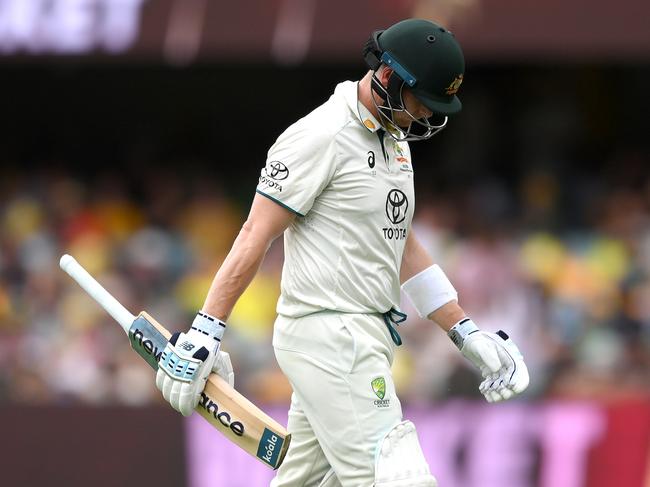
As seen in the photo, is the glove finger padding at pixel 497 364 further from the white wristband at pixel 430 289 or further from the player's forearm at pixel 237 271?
the player's forearm at pixel 237 271

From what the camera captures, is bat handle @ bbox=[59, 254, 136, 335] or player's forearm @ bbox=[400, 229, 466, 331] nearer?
bat handle @ bbox=[59, 254, 136, 335]

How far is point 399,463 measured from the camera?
4.02m

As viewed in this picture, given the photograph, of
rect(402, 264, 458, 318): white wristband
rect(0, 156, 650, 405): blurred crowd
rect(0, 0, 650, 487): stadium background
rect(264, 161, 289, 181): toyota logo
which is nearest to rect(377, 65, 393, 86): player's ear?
rect(264, 161, 289, 181): toyota logo

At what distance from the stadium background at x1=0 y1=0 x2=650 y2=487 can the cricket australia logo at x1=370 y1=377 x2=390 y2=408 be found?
271 cm

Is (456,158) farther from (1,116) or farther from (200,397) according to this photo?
(200,397)

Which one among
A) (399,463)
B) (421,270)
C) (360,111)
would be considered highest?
(360,111)

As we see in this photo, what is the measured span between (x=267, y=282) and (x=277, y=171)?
4.59 metres

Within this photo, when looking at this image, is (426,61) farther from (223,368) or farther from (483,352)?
(223,368)

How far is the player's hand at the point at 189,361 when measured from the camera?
406 centimetres

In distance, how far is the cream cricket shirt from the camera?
161 inches

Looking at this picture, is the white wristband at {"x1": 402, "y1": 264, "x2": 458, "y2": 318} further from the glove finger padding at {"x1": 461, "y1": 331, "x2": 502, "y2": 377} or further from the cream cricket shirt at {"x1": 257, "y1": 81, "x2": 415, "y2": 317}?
the cream cricket shirt at {"x1": 257, "y1": 81, "x2": 415, "y2": 317}

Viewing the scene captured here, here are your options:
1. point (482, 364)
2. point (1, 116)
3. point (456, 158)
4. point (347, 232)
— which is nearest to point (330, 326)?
point (347, 232)

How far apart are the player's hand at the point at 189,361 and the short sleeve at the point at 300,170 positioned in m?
0.45

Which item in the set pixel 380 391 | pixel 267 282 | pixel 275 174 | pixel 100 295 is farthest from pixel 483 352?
pixel 267 282
